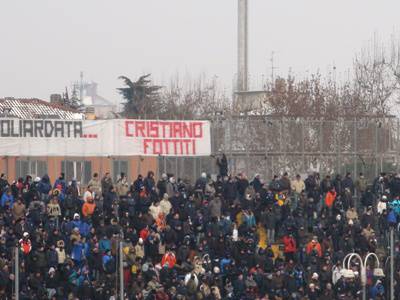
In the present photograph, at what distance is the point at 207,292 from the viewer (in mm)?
42250

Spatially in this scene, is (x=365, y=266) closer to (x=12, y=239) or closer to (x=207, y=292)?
(x=207, y=292)

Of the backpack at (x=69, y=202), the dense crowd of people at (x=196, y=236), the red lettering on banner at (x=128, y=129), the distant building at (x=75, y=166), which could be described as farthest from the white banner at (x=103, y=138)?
the backpack at (x=69, y=202)

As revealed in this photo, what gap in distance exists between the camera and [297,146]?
177ft

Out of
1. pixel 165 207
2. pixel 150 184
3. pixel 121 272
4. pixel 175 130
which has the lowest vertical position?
pixel 121 272

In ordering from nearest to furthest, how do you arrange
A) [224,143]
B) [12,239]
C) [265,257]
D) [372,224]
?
[12,239] < [265,257] < [372,224] < [224,143]

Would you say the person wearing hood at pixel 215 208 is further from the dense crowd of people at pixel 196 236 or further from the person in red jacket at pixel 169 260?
the person in red jacket at pixel 169 260

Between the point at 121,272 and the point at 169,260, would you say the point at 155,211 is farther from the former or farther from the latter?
the point at 121,272

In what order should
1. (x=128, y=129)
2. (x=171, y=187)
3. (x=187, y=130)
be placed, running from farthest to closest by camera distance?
(x=187, y=130)
(x=128, y=129)
(x=171, y=187)

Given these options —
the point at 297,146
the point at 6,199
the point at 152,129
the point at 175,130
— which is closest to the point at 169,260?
the point at 6,199

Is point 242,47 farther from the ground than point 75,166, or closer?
farther from the ground

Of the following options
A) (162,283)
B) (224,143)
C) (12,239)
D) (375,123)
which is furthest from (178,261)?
(375,123)

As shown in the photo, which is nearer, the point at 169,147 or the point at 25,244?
the point at 25,244

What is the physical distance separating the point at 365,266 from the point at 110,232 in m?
7.78

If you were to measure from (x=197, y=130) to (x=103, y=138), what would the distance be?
3.60 m
